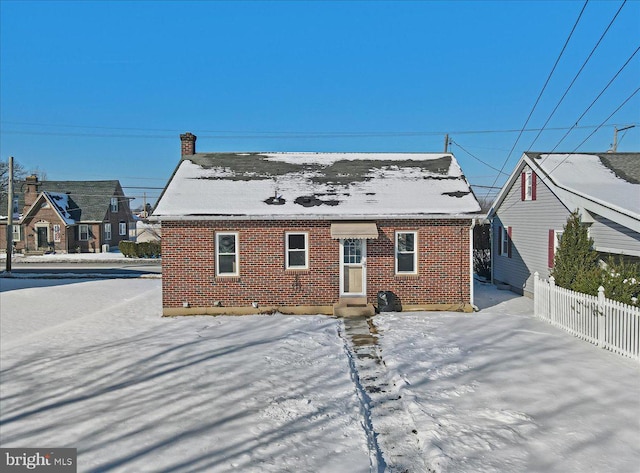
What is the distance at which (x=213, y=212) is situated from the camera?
14352 mm

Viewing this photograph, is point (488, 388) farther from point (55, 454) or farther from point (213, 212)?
point (213, 212)

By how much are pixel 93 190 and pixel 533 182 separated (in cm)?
4150

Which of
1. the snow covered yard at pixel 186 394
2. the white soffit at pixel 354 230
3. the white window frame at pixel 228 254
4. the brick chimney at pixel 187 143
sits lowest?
the snow covered yard at pixel 186 394

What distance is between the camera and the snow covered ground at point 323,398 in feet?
18.6

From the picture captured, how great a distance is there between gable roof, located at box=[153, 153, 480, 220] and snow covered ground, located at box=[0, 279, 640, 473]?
12.6 ft

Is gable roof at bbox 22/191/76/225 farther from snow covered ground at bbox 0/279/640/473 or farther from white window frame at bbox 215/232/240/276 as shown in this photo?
white window frame at bbox 215/232/240/276

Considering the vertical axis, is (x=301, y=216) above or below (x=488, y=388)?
above

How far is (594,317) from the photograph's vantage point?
1027cm

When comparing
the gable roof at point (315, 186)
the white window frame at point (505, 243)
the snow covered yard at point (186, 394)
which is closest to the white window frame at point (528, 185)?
the white window frame at point (505, 243)

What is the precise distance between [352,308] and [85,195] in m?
38.7

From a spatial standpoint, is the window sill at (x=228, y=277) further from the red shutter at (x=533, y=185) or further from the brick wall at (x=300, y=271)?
the red shutter at (x=533, y=185)

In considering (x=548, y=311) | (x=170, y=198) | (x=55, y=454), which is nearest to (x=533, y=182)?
(x=548, y=311)

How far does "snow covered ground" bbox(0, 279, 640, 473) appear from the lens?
5676mm

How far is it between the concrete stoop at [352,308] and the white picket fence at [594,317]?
16.8ft
